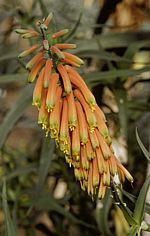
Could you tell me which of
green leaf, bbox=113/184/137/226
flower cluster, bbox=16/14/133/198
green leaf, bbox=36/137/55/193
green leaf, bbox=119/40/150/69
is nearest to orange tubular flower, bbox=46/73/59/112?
flower cluster, bbox=16/14/133/198

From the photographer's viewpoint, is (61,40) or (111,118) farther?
(111,118)

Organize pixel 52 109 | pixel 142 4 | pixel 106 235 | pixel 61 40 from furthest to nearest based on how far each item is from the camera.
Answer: pixel 142 4
pixel 106 235
pixel 61 40
pixel 52 109

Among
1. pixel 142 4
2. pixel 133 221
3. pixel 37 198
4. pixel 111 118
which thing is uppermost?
pixel 142 4

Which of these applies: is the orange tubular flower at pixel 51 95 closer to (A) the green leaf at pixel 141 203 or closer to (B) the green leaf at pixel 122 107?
(A) the green leaf at pixel 141 203

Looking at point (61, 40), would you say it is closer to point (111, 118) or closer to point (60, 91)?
point (111, 118)

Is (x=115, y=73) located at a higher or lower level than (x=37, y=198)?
higher

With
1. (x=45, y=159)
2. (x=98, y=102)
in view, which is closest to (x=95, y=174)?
(x=45, y=159)

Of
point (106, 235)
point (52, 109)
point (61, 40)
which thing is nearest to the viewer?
point (52, 109)

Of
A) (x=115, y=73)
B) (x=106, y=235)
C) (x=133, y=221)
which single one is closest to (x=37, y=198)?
(x=106, y=235)

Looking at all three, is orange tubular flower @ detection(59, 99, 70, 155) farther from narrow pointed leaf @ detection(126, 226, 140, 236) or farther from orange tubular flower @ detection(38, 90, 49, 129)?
narrow pointed leaf @ detection(126, 226, 140, 236)
